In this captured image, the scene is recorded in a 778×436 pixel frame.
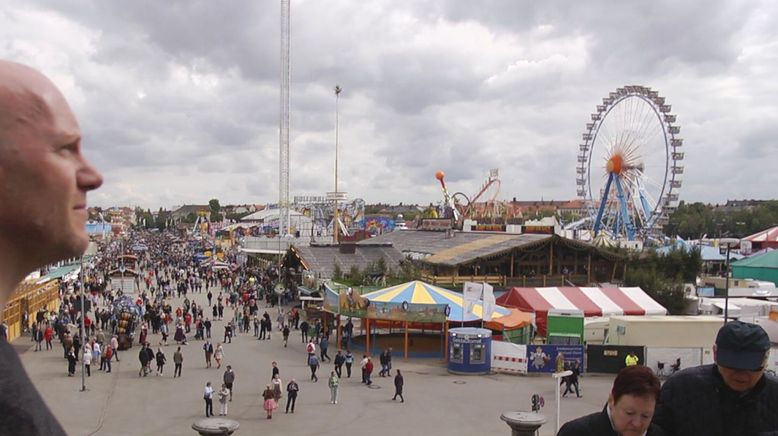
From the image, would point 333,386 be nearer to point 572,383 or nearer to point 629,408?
point 572,383

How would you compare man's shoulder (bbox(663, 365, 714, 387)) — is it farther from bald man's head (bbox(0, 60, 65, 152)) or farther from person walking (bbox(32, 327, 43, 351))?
person walking (bbox(32, 327, 43, 351))

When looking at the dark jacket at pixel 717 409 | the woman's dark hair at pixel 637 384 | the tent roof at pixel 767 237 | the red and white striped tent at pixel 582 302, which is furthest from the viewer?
the tent roof at pixel 767 237

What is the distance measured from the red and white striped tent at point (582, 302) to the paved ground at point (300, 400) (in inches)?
205

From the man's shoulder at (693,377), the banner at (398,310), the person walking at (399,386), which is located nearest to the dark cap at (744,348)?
the man's shoulder at (693,377)

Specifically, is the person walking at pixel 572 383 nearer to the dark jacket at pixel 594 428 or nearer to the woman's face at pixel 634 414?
the dark jacket at pixel 594 428

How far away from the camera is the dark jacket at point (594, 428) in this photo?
10.3 feet

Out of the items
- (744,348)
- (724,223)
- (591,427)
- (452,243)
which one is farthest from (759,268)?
(724,223)

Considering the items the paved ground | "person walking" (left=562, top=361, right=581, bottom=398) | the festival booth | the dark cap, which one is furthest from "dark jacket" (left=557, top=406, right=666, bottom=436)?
the festival booth

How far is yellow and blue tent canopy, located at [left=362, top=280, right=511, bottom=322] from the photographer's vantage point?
24.6 m

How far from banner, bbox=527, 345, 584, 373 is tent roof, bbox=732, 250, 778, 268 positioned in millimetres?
30786

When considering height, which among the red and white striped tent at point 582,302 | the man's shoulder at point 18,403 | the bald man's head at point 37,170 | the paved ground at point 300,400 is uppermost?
the bald man's head at point 37,170

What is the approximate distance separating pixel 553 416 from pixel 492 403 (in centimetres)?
189

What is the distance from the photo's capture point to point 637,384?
9.94 ft

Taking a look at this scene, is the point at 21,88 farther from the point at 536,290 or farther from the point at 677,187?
the point at 677,187
